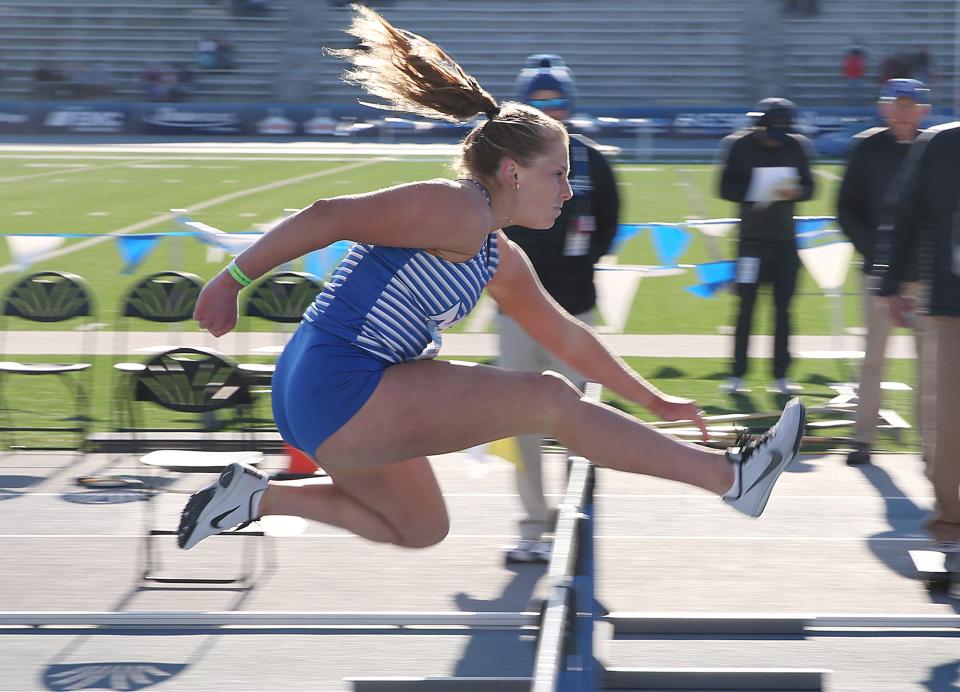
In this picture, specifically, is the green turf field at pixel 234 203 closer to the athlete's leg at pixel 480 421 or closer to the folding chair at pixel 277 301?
the folding chair at pixel 277 301

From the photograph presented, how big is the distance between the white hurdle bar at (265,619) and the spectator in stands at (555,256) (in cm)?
78

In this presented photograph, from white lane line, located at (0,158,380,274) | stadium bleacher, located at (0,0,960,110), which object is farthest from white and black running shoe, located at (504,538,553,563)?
stadium bleacher, located at (0,0,960,110)

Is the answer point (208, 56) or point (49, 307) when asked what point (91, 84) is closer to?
point (208, 56)

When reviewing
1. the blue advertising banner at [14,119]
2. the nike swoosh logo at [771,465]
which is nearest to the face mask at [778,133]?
the nike swoosh logo at [771,465]

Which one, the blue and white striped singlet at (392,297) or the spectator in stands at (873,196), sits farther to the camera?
the spectator in stands at (873,196)

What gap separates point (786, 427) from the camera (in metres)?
3.73

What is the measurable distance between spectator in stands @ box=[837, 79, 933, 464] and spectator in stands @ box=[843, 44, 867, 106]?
92.7 feet

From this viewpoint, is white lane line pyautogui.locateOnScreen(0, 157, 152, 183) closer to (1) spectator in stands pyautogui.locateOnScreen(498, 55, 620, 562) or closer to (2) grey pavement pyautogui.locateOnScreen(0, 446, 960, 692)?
(2) grey pavement pyautogui.locateOnScreen(0, 446, 960, 692)

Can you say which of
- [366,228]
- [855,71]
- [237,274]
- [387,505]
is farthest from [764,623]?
[855,71]

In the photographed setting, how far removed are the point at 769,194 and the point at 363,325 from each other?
572cm

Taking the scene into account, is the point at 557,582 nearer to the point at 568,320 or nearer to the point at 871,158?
the point at 568,320

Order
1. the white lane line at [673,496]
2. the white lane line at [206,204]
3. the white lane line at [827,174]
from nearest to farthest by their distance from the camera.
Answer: the white lane line at [673,496], the white lane line at [206,204], the white lane line at [827,174]

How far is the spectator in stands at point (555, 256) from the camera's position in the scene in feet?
19.0

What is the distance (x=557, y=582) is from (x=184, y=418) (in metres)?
6.17
